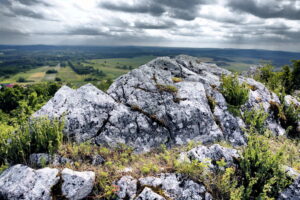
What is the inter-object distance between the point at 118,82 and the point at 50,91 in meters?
59.3

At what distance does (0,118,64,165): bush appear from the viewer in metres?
6.42

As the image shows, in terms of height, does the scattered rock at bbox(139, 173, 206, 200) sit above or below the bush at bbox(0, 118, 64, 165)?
below

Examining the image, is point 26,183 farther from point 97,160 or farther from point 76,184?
point 97,160

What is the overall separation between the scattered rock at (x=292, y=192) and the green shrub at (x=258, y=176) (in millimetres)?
145

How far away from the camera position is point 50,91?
60625 mm

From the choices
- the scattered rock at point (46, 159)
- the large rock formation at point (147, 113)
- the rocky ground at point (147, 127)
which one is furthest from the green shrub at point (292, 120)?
the scattered rock at point (46, 159)

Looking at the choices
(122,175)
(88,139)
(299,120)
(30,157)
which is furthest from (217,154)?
(299,120)

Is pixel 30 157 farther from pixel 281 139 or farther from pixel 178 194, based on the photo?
pixel 281 139

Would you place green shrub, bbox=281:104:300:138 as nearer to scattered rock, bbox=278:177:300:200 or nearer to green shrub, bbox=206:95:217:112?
green shrub, bbox=206:95:217:112

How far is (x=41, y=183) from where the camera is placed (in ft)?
17.4

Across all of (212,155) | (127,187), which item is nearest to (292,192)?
(212,155)

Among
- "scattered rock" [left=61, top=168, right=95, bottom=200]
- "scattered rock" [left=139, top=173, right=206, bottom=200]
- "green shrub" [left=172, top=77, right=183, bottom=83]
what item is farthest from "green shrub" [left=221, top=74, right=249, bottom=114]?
"scattered rock" [left=61, top=168, right=95, bottom=200]

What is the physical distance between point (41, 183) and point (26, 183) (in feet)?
1.46

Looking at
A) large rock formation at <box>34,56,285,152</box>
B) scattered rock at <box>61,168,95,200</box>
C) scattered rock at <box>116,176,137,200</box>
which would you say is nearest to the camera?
scattered rock at <box>61,168,95,200</box>
